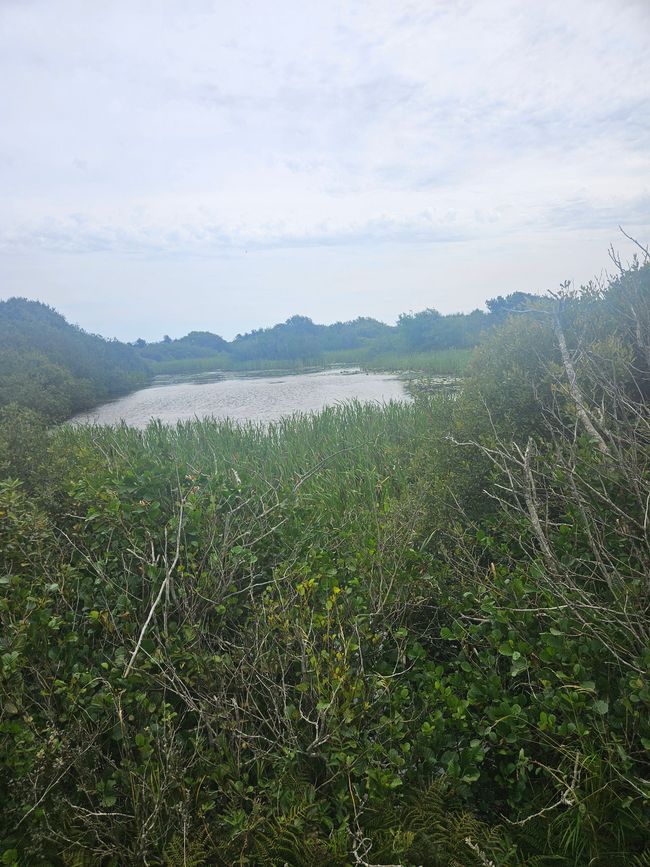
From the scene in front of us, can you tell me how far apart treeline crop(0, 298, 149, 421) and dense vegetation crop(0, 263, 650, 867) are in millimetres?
12028

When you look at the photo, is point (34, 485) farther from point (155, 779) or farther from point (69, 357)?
point (69, 357)

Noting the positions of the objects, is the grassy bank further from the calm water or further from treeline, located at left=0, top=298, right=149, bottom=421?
treeline, located at left=0, top=298, right=149, bottom=421

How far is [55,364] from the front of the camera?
20000mm

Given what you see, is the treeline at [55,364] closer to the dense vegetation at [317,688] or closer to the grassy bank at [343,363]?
the grassy bank at [343,363]

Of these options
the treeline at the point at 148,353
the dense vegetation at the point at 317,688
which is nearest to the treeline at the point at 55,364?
the treeline at the point at 148,353

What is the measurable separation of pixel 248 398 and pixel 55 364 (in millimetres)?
7191

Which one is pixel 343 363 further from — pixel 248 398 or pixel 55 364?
pixel 55 364

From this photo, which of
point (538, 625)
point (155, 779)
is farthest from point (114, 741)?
point (538, 625)

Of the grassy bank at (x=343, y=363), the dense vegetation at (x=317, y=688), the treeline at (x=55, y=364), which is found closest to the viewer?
the dense vegetation at (x=317, y=688)

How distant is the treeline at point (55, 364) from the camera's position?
53.1 feet

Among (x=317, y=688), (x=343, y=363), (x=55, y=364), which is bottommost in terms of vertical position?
(x=317, y=688)

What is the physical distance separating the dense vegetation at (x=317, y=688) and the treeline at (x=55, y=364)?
12028 millimetres

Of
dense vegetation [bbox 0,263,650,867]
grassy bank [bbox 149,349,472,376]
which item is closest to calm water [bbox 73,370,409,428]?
grassy bank [bbox 149,349,472,376]

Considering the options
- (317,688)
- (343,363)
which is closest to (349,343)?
(343,363)
